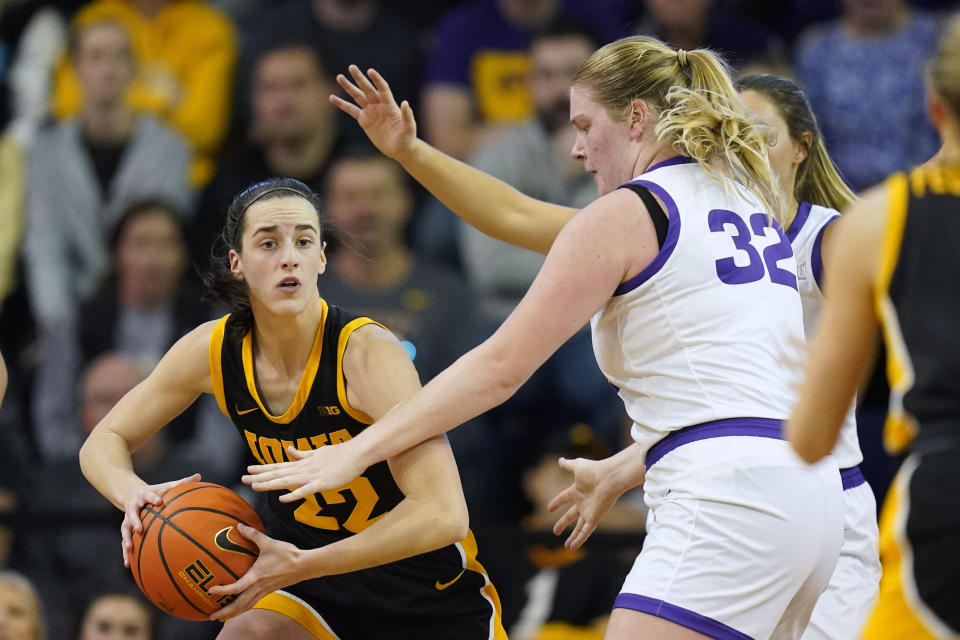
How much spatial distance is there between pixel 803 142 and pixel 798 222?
11.3 inches

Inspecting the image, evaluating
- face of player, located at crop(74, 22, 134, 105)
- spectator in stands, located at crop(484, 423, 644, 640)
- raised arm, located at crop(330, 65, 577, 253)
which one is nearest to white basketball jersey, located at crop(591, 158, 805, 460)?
raised arm, located at crop(330, 65, 577, 253)

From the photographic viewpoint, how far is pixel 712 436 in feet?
10.3

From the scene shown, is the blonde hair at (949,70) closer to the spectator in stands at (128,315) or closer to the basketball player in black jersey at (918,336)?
the basketball player in black jersey at (918,336)

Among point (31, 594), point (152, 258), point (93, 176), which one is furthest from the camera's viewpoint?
point (93, 176)

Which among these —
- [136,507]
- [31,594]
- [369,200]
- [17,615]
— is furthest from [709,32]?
[136,507]

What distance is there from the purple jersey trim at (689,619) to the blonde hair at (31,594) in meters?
3.96

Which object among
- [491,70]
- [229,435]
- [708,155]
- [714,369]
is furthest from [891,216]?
[491,70]

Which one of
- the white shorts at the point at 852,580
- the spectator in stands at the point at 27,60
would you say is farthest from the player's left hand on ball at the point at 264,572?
the spectator in stands at the point at 27,60

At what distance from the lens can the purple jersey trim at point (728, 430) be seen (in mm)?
3150

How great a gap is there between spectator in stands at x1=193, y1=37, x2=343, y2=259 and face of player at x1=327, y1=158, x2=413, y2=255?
338 mm

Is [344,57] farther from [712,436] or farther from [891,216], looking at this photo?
[891,216]

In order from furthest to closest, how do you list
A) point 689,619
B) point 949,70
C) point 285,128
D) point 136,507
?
point 285,128
point 136,507
point 689,619
point 949,70

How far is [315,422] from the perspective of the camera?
12.3 ft

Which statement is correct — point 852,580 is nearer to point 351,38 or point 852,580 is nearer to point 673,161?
point 673,161
